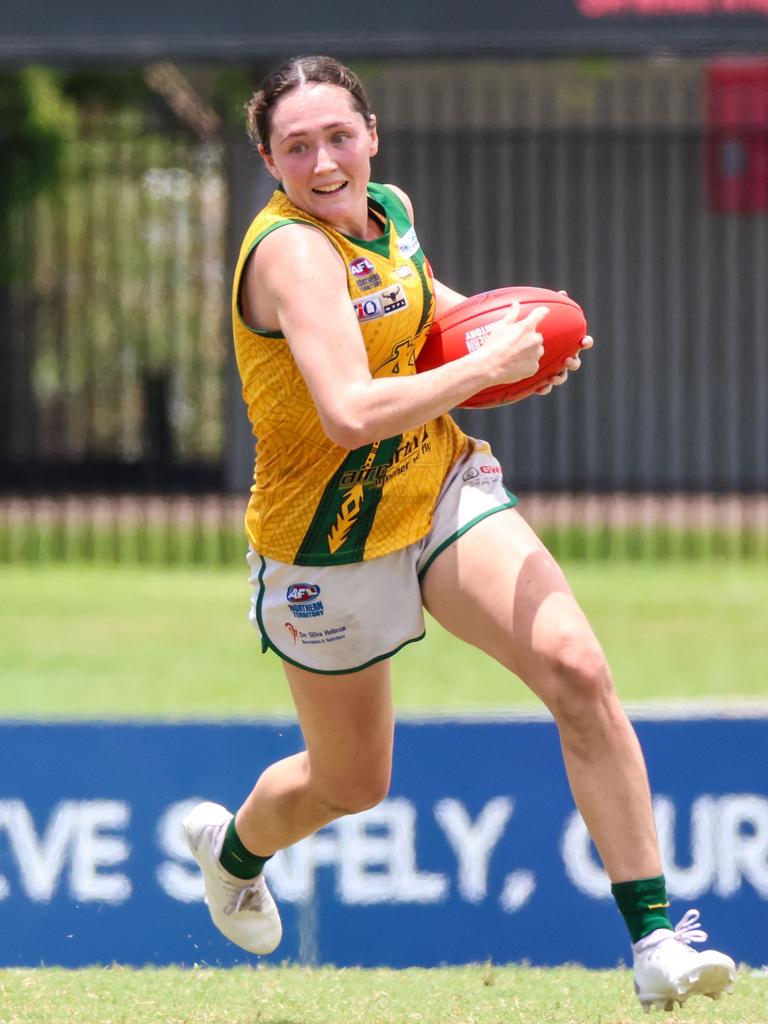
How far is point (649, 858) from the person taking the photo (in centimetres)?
414

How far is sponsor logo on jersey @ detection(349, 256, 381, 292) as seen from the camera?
4254 millimetres

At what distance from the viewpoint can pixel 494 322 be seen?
4.59 meters

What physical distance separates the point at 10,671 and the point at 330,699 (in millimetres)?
6185

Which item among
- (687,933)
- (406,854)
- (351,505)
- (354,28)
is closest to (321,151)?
(351,505)

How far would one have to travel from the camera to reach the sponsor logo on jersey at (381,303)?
425 cm

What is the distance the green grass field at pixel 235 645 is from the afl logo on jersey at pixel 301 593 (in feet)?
12.2

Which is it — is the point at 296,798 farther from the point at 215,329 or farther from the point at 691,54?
the point at 215,329

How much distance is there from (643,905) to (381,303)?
1580 millimetres

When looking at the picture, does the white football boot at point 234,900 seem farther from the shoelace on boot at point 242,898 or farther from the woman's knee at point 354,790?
the woman's knee at point 354,790

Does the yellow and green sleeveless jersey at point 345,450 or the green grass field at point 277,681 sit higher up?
the yellow and green sleeveless jersey at point 345,450

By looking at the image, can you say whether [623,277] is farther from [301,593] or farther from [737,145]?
[301,593]

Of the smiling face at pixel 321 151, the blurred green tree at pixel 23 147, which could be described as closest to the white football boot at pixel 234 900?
the smiling face at pixel 321 151

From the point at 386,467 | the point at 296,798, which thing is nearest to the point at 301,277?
the point at 386,467

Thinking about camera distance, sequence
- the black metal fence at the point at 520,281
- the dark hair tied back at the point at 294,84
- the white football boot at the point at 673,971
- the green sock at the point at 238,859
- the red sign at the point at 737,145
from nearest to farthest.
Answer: the white football boot at the point at 673,971
the dark hair tied back at the point at 294,84
the green sock at the point at 238,859
the black metal fence at the point at 520,281
the red sign at the point at 737,145
